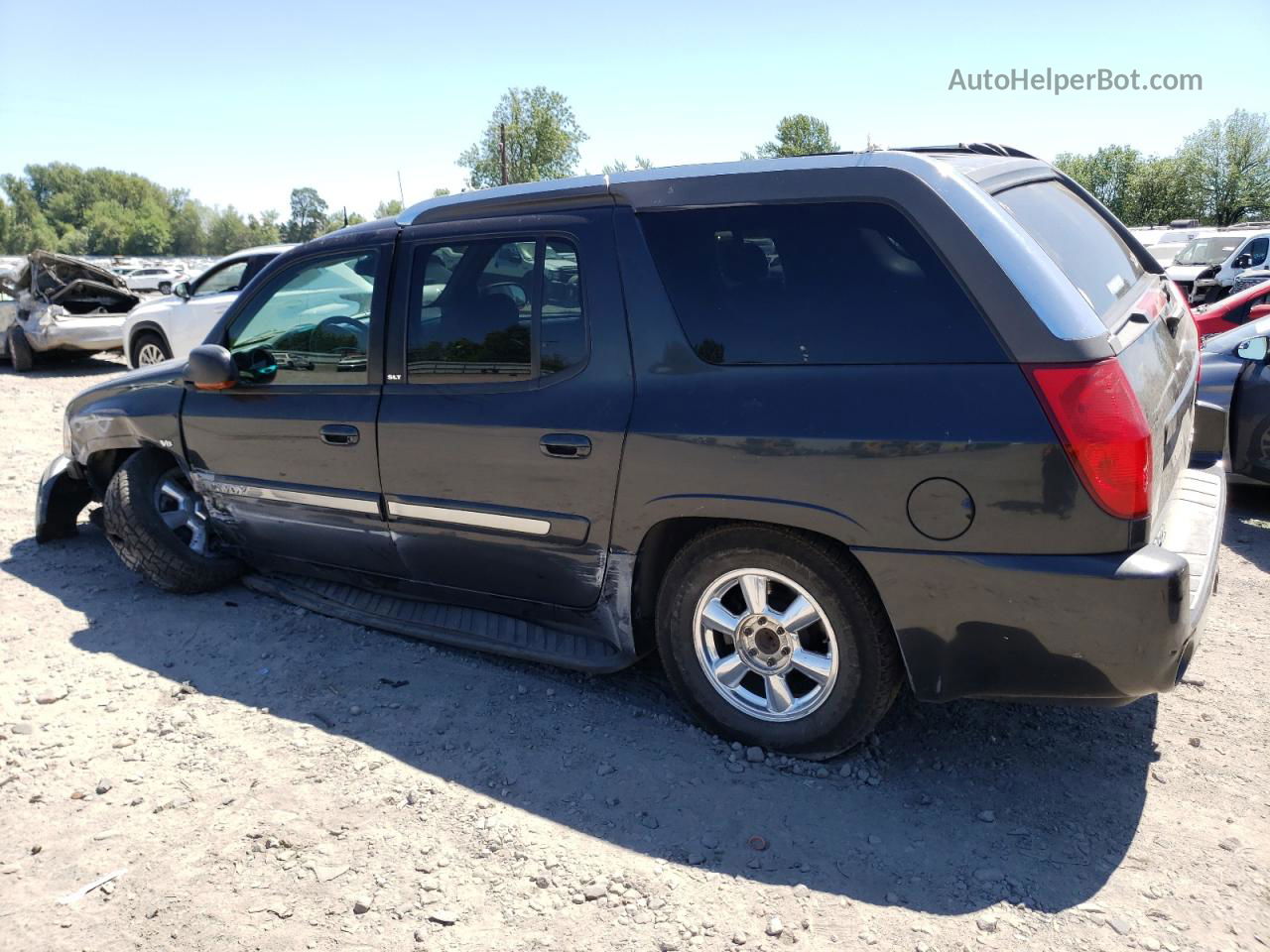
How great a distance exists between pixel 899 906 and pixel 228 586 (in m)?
3.85

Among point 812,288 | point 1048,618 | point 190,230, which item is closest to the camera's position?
point 1048,618

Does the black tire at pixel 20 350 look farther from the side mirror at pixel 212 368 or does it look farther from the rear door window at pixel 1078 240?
the rear door window at pixel 1078 240

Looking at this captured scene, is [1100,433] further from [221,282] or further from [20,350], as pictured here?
[20,350]

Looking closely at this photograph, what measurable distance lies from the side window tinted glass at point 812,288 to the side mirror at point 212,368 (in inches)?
87.0

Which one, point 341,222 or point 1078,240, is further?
point 341,222

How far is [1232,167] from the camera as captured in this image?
58125 millimetres

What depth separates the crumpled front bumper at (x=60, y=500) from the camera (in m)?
5.55

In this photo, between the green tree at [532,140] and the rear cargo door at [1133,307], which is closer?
the rear cargo door at [1133,307]

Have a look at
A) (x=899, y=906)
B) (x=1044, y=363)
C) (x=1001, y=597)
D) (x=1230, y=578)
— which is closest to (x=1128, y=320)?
(x=1044, y=363)

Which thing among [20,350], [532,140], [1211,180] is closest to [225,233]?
[532,140]

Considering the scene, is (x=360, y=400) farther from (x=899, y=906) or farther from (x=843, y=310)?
(x=899, y=906)

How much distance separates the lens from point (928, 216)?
2.68 m

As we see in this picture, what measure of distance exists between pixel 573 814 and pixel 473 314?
1.90m

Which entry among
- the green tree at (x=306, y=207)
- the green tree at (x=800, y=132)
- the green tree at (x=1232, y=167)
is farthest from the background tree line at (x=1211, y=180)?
the green tree at (x=306, y=207)
